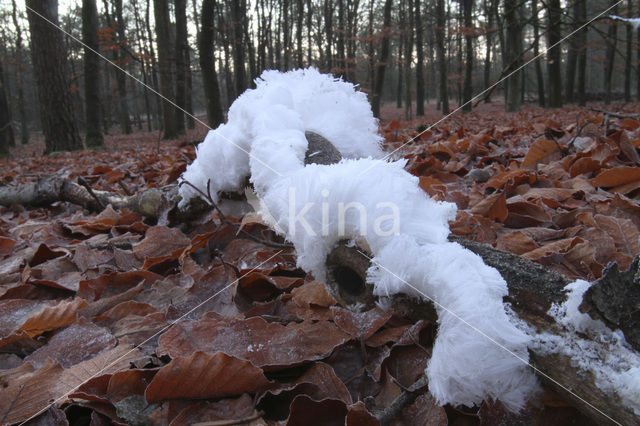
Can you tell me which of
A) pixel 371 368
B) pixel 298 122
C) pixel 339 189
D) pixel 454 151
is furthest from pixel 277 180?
pixel 454 151

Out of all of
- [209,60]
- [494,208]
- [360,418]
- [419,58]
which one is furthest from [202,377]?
[419,58]

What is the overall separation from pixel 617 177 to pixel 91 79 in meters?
11.7

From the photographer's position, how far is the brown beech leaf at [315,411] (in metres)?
0.73

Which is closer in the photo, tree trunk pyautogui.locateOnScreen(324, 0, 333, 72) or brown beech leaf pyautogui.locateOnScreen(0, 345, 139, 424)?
brown beech leaf pyautogui.locateOnScreen(0, 345, 139, 424)

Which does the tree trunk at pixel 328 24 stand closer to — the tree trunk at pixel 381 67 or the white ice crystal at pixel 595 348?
the tree trunk at pixel 381 67

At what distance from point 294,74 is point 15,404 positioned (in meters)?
1.38

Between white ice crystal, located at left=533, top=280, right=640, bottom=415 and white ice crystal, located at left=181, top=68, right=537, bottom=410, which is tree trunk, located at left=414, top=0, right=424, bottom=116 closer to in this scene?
white ice crystal, located at left=181, top=68, right=537, bottom=410

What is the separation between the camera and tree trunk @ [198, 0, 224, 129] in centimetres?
885

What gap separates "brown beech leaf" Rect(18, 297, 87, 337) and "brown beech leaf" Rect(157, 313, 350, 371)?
408mm

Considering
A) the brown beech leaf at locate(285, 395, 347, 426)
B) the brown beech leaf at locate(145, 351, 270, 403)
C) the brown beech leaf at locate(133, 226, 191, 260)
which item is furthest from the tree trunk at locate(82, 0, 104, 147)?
the brown beech leaf at locate(285, 395, 347, 426)

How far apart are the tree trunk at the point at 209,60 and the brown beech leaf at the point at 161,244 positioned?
316 inches

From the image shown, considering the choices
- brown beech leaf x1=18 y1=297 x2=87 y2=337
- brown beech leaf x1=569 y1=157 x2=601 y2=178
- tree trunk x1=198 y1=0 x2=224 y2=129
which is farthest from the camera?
tree trunk x1=198 y1=0 x2=224 y2=129

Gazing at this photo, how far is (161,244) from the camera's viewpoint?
1635 mm

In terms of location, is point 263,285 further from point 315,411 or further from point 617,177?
point 617,177
